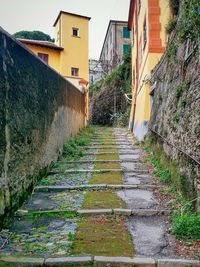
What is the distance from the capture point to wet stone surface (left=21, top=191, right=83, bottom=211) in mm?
4578

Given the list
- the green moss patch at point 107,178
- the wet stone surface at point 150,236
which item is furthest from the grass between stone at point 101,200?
the green moss patch at point 107,178

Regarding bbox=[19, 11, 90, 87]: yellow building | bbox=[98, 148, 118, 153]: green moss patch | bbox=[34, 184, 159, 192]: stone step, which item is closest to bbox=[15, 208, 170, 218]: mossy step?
bbox=[34, 184, 159, 192]: stone step

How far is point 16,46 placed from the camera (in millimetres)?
4492

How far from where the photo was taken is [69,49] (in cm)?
2267

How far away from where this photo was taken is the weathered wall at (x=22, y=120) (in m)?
3.96

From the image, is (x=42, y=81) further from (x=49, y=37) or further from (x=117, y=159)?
(x=49, y=37)

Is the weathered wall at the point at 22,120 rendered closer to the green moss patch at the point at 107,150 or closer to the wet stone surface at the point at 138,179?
the wet stone surface at the point at 138,179

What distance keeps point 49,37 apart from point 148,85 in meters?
29.5

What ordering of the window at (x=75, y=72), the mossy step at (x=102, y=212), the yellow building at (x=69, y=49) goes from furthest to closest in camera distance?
the window at (x=75, y=72), the yellow building at (x=69, y=49), the mossy step at (x=102, y=212)

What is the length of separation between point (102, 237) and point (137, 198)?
1.66 m

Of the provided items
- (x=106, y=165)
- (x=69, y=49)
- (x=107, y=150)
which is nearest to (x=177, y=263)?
(x=106, y=165)

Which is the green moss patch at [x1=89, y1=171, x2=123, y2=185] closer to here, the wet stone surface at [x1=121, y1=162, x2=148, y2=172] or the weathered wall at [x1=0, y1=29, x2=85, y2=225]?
the wet stone surface at [x1=121, y1=162, x2=148, y2=172]

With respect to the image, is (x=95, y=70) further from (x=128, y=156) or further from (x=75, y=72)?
(x=128, y=156)

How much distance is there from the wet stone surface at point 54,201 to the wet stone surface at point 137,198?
77 centimetres
